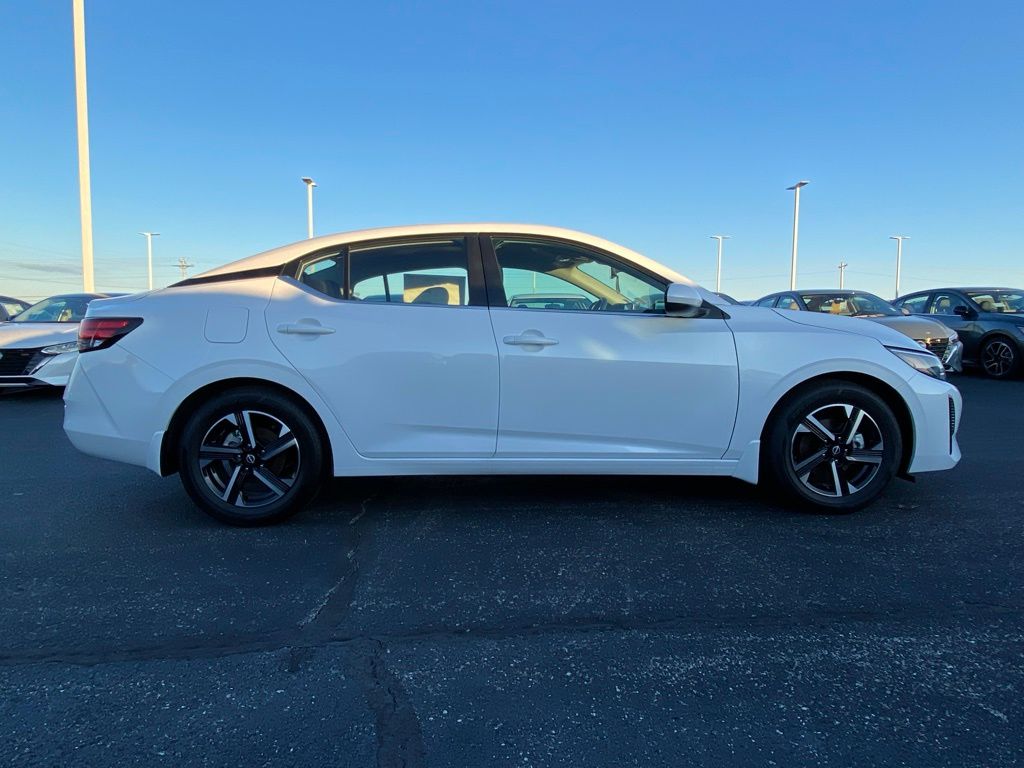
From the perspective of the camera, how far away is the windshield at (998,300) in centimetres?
1024

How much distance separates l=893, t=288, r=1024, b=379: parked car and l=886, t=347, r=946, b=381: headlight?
8.03 meters

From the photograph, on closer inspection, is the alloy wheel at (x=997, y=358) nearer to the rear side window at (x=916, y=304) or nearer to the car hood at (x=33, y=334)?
the rear side window at (x=916, y=304)

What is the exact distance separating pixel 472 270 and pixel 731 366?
152cm

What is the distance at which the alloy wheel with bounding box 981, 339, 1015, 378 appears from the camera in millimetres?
9719

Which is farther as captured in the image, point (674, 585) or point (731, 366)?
point (731, 366)

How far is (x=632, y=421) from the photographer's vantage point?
335 cm

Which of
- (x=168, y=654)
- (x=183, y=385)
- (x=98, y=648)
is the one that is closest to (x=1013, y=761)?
(x=168, y=654)

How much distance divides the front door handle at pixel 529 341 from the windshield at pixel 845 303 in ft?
23.5

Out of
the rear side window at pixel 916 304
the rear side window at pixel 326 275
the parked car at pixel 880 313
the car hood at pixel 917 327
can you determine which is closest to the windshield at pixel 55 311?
the rear side window at pixel 326 275

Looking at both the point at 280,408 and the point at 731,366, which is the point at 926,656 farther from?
the point at 280,408

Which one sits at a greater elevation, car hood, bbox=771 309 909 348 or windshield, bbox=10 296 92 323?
windshield, bbox=10 296 92 323

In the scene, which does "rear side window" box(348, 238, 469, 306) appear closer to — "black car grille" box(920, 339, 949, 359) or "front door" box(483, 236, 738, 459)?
"front door" box(483, 236, 738, 459)

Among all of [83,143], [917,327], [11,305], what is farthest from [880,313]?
[83,143]

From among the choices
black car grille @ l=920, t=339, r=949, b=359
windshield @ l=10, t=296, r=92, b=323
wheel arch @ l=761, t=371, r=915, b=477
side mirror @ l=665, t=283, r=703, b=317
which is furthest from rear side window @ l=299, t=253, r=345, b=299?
black car grille @ l=920, t=339, r=949, b=359
